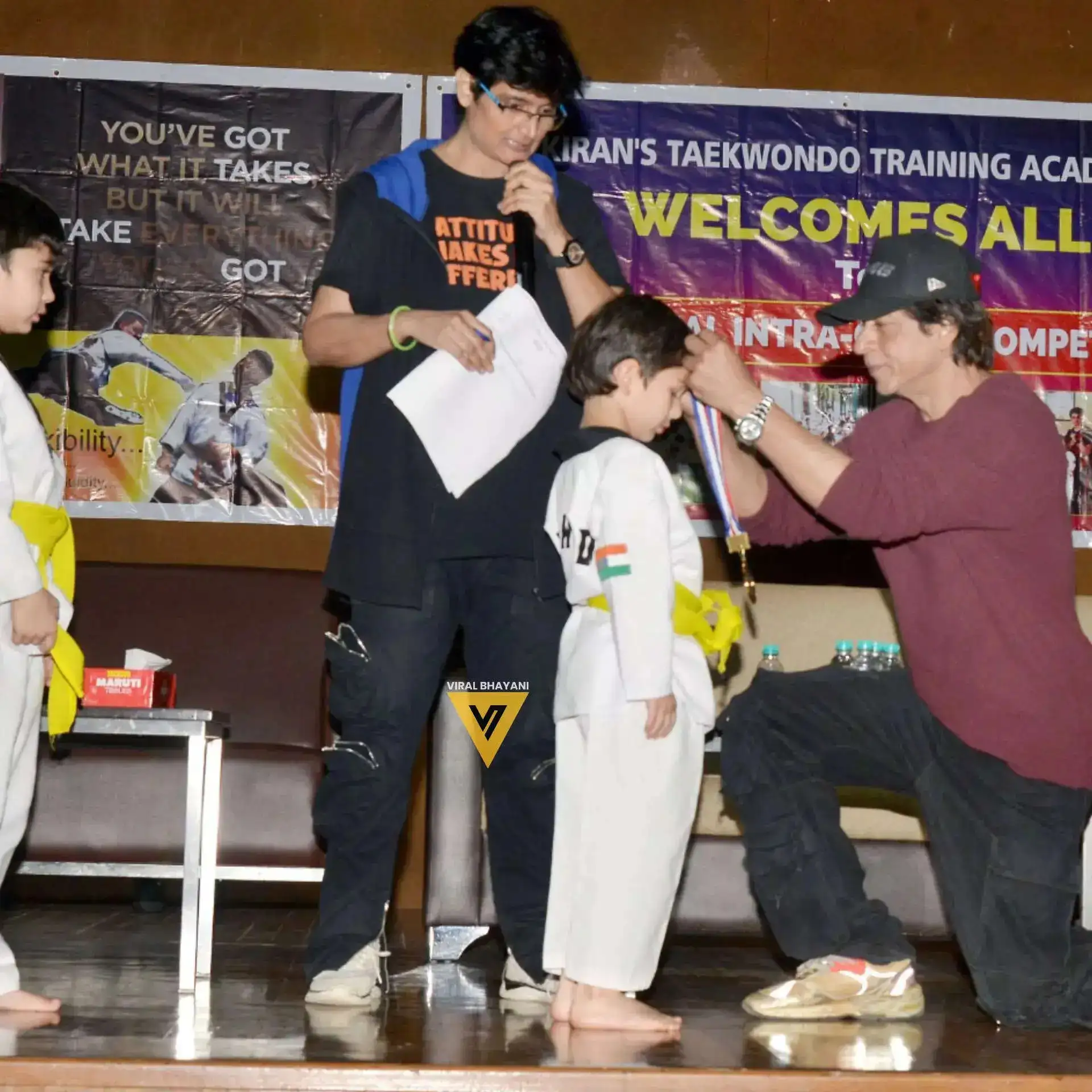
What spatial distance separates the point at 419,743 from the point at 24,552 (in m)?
0.73

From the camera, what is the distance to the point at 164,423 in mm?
4391

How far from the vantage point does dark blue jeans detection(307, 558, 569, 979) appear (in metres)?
2.57

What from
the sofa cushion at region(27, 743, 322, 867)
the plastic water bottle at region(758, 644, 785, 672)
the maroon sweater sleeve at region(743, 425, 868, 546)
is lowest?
the sofa cushion at region(27, 743, 322, 867)

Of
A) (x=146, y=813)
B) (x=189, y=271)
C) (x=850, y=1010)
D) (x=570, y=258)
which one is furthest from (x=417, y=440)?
(x=189, y=271)

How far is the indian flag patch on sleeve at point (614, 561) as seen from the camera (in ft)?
7.63

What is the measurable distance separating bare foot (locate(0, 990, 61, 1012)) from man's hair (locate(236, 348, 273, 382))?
2384 millimetres

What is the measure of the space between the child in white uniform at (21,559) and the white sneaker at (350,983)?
435mm

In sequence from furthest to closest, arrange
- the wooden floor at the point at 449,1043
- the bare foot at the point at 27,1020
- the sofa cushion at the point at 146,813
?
the sofa cushion at the point at 146,813
the bare foot at the point at 27,1020
the wooden floor at the point at 449,1043

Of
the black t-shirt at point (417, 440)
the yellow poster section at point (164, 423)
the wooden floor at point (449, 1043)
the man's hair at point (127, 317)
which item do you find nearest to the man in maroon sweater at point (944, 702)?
the wooden floor at point (449, 1043)

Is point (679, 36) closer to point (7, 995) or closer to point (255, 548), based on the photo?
point (255, 548)

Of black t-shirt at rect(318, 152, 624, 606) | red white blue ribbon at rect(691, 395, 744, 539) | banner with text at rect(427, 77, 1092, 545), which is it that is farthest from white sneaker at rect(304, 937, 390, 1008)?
banner with text at rect(427, 77, 1092, 545)

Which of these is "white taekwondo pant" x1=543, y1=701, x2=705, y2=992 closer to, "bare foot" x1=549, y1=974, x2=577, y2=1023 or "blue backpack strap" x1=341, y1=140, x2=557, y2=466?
"bare foot" x1=549, y1=974, x2=577, y2=1023

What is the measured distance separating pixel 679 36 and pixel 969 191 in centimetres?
99

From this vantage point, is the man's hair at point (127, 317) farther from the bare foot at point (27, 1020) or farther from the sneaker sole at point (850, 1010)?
the sneaker sole at point (850, 1010)
